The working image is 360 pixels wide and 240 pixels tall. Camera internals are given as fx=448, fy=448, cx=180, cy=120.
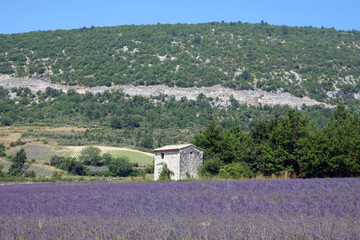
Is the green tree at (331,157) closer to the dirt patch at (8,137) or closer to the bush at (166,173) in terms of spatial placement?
the bush at (166,173)

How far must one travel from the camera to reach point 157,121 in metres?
92.4

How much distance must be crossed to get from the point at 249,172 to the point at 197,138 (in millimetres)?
9526

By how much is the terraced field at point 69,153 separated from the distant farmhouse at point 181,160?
27.0 m

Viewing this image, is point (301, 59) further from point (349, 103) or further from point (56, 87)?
point (56, 87)

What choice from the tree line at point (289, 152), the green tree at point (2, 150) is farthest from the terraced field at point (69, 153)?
the tree line at point (289, 152)

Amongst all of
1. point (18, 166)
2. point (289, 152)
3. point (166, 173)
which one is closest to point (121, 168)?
point (18, 166)

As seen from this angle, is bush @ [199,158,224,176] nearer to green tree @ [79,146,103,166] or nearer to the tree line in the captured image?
the tree line

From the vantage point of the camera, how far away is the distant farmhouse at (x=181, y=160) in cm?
3478

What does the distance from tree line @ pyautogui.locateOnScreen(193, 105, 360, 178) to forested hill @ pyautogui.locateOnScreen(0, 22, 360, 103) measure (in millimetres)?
68812

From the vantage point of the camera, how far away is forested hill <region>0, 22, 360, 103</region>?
111938mm

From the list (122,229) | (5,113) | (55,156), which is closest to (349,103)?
(55,156)

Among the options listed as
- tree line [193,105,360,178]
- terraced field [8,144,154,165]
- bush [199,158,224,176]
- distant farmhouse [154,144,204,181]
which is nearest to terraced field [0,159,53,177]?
terraced field [8,144,154,165]

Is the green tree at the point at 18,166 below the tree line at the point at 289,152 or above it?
below

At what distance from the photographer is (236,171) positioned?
31609 millimetres
